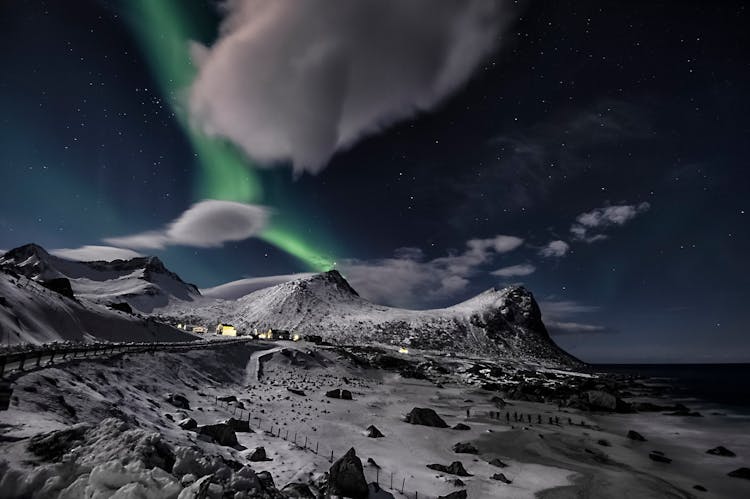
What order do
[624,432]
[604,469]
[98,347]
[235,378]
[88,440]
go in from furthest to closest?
[235,378] < [624,432] < [98,347] < [604,469] < [88,440]

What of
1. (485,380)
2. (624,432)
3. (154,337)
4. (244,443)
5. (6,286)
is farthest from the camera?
(485,380)

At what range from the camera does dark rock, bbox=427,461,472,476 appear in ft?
86.9

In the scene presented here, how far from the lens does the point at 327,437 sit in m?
33.4

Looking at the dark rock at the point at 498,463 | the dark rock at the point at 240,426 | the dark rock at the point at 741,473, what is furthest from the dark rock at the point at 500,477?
the dark rock at the point at 741,473

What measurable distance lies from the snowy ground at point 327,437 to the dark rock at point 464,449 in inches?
36.9

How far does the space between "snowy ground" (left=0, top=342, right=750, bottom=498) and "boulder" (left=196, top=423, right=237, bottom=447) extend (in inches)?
33.5

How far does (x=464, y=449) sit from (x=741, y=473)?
83.0 ft

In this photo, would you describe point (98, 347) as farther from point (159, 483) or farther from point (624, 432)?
point (624, 432)

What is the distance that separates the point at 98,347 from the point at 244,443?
19325 millimetres

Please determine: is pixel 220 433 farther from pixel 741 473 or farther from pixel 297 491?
pixel 741 473

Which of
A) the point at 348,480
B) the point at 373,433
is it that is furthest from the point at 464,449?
the point at 348,480

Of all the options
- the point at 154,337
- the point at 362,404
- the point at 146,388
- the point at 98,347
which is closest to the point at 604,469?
the point at 362,404

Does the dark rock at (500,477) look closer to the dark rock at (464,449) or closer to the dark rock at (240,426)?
the dark rock at (464,449)

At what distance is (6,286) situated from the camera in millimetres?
45250
